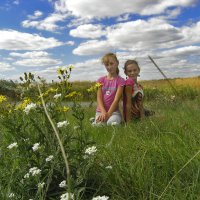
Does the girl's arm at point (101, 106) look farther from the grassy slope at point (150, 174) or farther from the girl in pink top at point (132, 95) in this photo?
the grassy slope at point (150, 174)

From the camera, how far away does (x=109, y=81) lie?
5938 millimetres

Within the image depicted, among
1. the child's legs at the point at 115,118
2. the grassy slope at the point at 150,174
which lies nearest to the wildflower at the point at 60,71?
the grassy slope at the point at 150,174

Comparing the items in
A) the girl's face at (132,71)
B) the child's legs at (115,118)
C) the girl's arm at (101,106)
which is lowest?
the child's legs at (115,118)

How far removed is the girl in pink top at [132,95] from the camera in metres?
5.70

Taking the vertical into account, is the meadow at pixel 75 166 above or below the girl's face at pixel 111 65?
below

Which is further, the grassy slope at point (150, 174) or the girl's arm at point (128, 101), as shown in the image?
the girl's arm at point (128, 101)

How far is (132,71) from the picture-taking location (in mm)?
5879

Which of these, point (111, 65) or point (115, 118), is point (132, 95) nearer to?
point (115, 118)

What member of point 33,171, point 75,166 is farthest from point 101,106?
point 33,171

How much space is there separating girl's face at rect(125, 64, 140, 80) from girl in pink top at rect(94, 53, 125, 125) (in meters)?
0.16

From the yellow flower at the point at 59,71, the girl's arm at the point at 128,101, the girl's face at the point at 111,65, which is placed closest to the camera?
the yellow flower at the point at 59,71

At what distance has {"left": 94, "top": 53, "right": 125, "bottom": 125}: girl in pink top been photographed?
574 cm

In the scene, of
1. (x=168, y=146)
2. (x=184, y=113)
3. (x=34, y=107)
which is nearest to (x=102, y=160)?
(x=168, y=146)

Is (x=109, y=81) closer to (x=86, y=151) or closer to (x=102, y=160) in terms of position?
(x=102, y=160)
